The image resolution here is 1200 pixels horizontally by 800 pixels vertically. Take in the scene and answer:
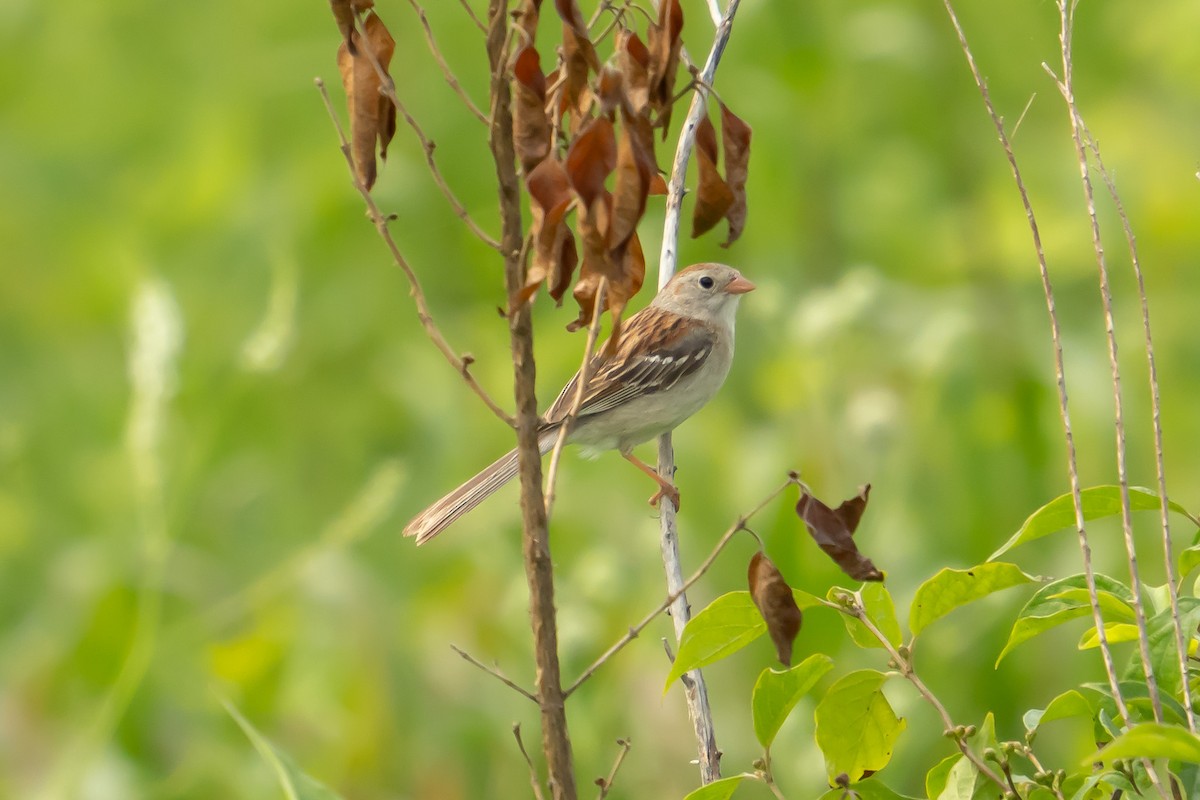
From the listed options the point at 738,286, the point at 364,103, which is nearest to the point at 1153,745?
the point at 364,103

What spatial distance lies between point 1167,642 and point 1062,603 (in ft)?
0.56

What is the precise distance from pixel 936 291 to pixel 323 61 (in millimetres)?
2586

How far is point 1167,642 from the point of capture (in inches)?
73.8

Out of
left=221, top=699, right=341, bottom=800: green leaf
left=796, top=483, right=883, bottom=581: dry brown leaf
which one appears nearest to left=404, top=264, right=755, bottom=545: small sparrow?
left=221, top=699, right=341, bottom=800: green leaf

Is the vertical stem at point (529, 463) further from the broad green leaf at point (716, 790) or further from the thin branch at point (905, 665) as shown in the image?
the thin branch at point (905, 665)

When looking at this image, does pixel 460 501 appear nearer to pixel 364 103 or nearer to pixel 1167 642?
pixel 364 103

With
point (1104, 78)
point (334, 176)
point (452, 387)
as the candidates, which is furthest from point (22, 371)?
point (1104, 78)

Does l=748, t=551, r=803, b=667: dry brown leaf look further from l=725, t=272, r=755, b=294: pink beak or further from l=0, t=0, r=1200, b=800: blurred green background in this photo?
l=725, t=272, r=755, b=294: pink beak

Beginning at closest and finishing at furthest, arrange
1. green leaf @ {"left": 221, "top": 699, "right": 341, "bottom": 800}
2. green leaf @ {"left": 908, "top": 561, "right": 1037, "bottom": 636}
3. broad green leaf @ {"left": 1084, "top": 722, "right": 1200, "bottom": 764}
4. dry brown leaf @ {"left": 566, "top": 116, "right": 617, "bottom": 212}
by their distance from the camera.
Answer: broad green leaf @ {"left": 1084, "top": 722, "right": 1200, "bottom": 764}
dry brown leaf @ {"left": 566, "top": 116, "right": 617, "bottom": 212}
green leaf @ {"left": 908, "top": 561, "right": 1037, "bottom": 636}
green leaf @ {"left": 221, "top": 699, "right": 341, "bottom": 800}

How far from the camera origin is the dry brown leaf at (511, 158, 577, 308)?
1.79m

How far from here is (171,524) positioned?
3797mm

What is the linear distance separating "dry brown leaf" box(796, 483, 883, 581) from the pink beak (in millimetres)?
2829

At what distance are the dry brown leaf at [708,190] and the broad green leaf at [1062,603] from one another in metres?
0.62

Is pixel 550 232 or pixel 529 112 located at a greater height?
pixel 529 112
